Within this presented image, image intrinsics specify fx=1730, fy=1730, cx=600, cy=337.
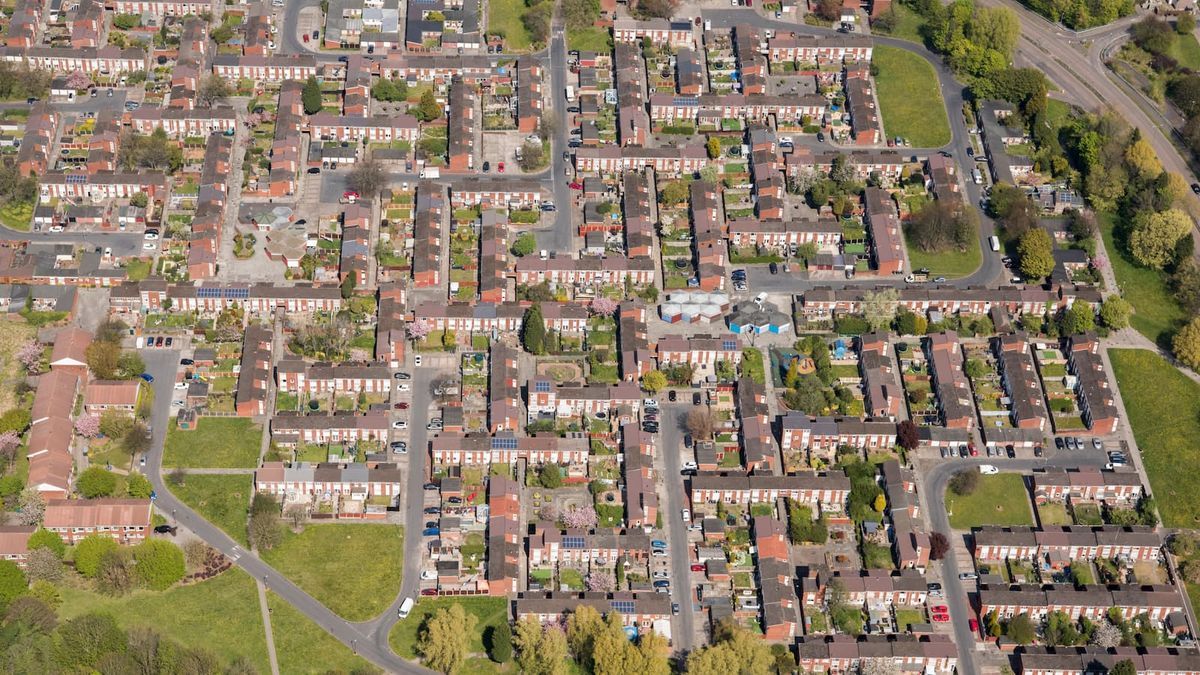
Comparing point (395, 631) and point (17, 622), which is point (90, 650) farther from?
point (395, 631)

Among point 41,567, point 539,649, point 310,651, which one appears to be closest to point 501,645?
point 539,649

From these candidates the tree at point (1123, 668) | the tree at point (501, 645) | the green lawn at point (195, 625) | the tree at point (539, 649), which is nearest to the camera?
the tree at point (539, 649)

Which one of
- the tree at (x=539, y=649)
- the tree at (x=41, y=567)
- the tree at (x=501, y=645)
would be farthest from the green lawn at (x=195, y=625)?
the tree at (x=539, y=649)

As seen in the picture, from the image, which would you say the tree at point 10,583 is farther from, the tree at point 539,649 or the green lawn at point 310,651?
the tree at point 539,649

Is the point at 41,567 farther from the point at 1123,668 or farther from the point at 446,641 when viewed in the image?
the point at 1123,668

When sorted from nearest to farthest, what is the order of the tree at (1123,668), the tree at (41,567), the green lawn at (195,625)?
the tree at (1123,668) → the green lawn at (195,625) → the tree at (41,567)

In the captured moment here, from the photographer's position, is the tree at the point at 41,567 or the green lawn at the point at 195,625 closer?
the green lawn at the point at 195,625

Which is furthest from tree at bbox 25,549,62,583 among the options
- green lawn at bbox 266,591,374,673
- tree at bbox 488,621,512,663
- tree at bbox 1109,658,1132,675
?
tree at bbox 1109,658,1132,675
